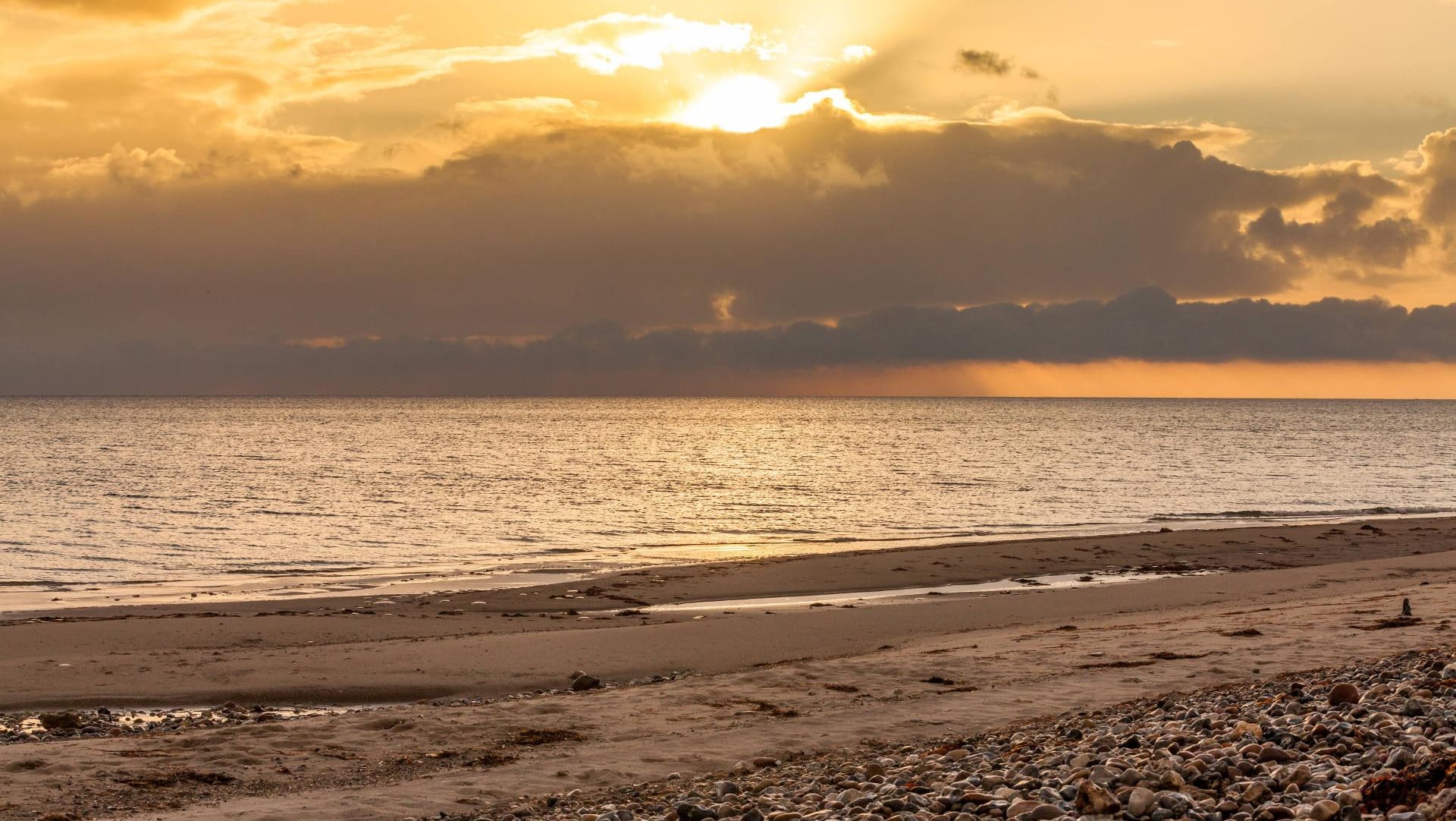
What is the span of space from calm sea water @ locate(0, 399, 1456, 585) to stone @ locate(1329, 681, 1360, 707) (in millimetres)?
27074

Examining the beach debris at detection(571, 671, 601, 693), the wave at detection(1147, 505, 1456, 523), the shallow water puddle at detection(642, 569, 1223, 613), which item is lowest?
A: the wave at detection(1147, 505, 1456, 523)

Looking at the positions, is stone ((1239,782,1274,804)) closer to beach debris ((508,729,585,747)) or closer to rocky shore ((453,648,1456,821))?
rocky shore ((453,648,1456,821))

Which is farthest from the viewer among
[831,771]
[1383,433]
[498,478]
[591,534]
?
[1383,433]

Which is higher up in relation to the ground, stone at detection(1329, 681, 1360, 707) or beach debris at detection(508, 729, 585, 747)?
stone at detection(1329, 681, 1360, 707)

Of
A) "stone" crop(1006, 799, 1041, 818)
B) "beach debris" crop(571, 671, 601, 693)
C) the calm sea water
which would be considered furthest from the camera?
the calm sea water

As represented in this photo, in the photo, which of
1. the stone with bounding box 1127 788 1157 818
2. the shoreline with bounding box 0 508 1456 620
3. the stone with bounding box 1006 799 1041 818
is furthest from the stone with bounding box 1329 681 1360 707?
the shoreline with bounding box 0 508 1456 620

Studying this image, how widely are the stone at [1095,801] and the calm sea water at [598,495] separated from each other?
28933 millimetres

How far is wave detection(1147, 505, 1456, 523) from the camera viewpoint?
49.6 metres

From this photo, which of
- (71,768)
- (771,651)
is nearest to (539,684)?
(771,651)

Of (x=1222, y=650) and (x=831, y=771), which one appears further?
(x=1222, y=650)

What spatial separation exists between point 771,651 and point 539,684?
450 centimetres

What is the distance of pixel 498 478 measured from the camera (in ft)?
246

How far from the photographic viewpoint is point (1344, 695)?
1006 cm

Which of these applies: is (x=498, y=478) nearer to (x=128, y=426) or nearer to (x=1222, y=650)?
(x=1222, y=650)
